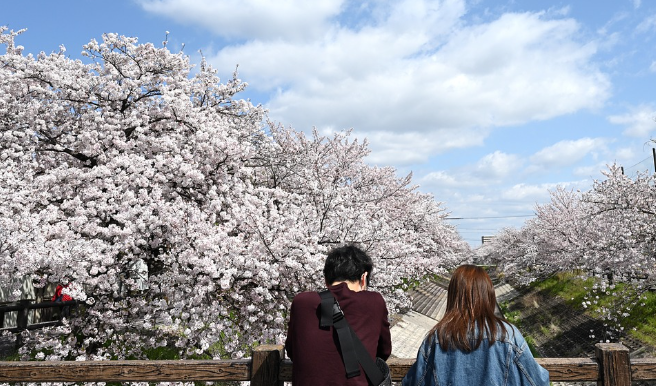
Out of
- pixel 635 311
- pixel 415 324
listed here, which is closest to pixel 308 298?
pixel 635 311

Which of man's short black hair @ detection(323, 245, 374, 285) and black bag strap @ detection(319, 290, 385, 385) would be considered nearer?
black bag strap @ detection(319, 290, 385, 385)

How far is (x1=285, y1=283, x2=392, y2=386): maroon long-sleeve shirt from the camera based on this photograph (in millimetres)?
3004

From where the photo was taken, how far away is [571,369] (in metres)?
3.62

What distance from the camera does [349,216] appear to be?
9312 millimetres

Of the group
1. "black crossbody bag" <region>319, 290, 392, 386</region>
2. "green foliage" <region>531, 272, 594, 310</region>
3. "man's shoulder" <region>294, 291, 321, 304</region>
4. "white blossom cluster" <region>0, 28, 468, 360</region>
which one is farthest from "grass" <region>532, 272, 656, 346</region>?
"man's shoulder" <region>294, 291, 321, 304</region>

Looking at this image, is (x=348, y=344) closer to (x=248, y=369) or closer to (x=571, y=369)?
(x=248, y=369)

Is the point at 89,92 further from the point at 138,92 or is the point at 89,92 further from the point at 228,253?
the point at 228,253

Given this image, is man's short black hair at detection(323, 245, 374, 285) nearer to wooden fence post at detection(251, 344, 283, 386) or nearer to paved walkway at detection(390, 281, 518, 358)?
wooden fence post at detection(251, 344, 283, 386)

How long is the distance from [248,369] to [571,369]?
2.34 meters

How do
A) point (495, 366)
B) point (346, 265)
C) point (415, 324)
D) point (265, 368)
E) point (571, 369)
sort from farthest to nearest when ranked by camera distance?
point (415, 324), point (265, 368), point (571, 369), point (346, 265), point (495, 366)

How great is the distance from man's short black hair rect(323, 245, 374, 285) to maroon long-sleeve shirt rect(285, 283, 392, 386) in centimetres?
12

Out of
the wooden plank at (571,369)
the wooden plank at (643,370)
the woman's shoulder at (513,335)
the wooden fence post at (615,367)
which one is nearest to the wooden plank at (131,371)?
the woman's shoulder at (513,335)

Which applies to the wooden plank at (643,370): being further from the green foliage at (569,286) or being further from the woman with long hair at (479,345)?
the green foliage at (569,286)

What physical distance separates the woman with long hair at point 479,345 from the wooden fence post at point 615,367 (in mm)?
1184
